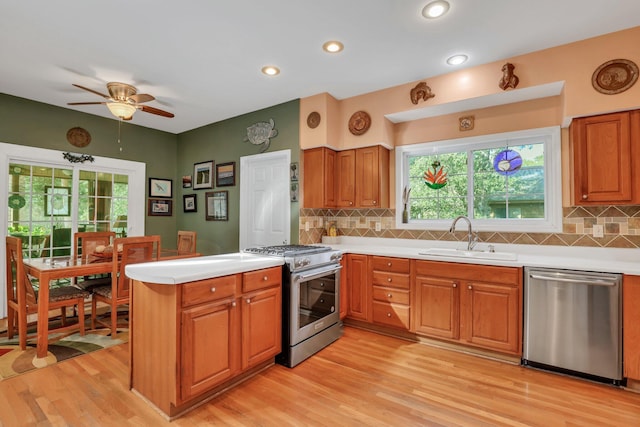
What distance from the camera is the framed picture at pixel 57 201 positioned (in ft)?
13.2

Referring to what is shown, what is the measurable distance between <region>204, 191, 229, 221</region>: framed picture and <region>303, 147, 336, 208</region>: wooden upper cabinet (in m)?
1.46

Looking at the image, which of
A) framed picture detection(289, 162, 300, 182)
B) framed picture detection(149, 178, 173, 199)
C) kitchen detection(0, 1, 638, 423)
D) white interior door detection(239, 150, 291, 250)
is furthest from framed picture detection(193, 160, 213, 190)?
framed picture detection(289, 162, 300, 182)

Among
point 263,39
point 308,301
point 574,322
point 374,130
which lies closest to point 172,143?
point 263,39

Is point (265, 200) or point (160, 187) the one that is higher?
point (160, 187)

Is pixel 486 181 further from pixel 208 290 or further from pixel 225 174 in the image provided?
pixel 225 174

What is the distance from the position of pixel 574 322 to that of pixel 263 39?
322cm

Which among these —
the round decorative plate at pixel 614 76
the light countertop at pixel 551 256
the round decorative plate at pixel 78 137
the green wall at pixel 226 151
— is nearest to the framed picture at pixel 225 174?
the green wall at pixel 226 151

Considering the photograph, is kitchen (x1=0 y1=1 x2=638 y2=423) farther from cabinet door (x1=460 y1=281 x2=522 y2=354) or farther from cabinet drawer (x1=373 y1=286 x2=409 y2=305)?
cabinet drawer (x1=373 y1=286 x2=409 y2=305)

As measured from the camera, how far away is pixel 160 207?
5105mm

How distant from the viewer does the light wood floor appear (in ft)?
6.15

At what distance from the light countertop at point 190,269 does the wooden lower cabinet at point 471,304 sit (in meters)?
1.49

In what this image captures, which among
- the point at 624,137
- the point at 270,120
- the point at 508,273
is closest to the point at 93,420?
the point at 508,273

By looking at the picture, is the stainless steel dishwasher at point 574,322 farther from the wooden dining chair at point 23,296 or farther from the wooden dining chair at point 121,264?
the wooden dining chair at point 23,296

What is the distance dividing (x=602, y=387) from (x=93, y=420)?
11.1 feet
